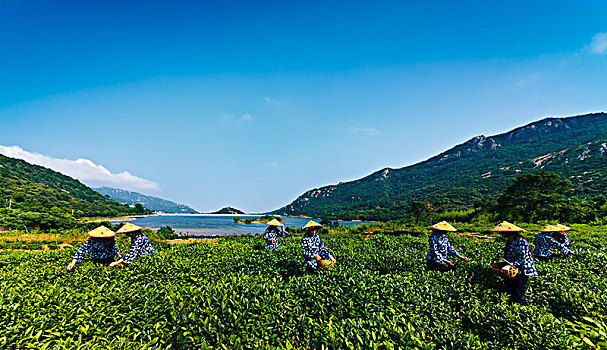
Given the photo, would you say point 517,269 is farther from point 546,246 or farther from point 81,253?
point 81,253

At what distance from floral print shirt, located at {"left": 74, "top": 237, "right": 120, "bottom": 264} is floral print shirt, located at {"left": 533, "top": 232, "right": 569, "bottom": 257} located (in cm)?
1299

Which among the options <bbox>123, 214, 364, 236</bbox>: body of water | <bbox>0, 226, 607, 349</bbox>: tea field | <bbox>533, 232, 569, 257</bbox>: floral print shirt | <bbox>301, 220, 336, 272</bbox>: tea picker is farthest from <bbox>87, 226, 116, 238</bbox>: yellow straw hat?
<bbox>123, 214, 364, 236</bbox>: body of water

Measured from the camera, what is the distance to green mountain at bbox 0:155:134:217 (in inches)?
2641

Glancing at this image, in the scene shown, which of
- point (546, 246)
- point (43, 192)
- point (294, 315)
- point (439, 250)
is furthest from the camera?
point (43, 192)

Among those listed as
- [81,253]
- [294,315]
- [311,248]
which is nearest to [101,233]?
[81,253]

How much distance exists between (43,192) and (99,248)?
111652 mm

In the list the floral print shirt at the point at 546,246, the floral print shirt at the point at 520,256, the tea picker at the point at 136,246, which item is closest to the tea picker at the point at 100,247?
the tea picker at the point at 136,246

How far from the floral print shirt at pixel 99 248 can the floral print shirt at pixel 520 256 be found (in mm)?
9425

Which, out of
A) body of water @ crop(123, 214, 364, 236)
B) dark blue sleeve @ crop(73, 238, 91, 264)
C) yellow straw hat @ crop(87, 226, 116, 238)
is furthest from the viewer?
body of water @ crop(123, 214, 364, 236)

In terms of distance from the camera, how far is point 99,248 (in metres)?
6.25

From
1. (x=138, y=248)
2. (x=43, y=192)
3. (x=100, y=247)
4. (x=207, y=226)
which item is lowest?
(x=207, y=226)

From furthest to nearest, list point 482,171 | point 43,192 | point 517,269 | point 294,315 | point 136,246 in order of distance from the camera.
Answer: point 482,171
point 43,192
point 136,246
point 517,269
point 294,315

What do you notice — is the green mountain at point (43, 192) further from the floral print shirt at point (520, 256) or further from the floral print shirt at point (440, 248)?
the floral print shirt at point (520, 256)

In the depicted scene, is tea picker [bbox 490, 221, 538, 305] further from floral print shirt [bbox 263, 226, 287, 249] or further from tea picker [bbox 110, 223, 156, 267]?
tea picker [bbox 110, 223, 156, 267]
